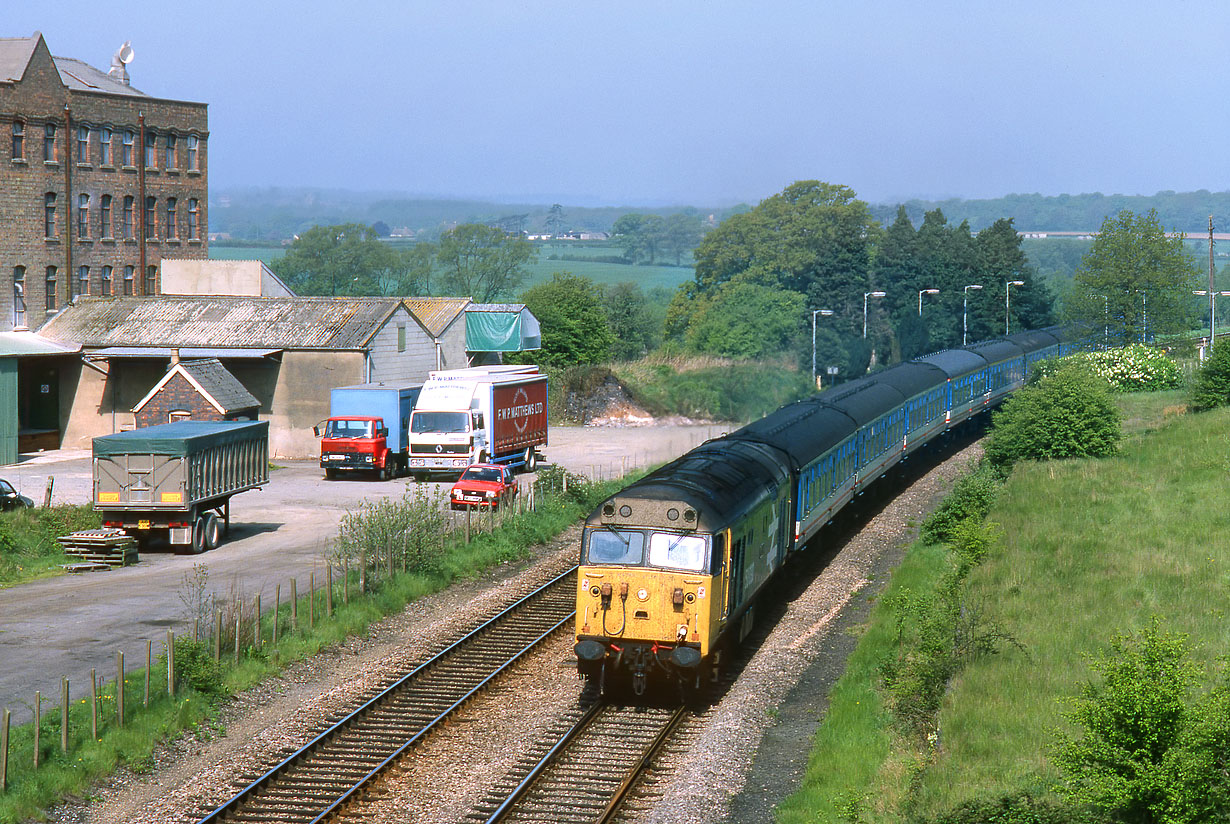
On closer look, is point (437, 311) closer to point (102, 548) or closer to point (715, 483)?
point (102, 548)

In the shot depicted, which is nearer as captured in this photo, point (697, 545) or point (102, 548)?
point (697, 545)

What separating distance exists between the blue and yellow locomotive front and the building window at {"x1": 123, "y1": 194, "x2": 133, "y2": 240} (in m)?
49.8

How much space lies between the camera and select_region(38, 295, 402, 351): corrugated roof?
164 ft

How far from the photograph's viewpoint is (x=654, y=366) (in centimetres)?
7475

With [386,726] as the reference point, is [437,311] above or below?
above

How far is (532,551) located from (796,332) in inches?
2055

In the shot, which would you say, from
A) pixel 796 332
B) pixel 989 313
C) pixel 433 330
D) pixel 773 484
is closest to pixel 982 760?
pixel 773 484

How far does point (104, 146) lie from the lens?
59.0 metres

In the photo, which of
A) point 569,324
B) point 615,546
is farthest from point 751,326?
point 615,546

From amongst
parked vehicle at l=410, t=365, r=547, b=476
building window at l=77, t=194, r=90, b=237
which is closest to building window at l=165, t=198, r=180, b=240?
building window at l=77, t=194, r=90, b=237

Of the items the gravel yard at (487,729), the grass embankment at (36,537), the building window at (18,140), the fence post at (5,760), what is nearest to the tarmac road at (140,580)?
the grass embankment at (36,537)

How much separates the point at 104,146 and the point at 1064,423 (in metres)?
46.2

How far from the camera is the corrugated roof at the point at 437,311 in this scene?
57.1 meters

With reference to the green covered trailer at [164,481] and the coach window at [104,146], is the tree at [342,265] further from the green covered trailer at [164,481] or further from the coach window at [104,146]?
the green covered trailer at [164,481]
